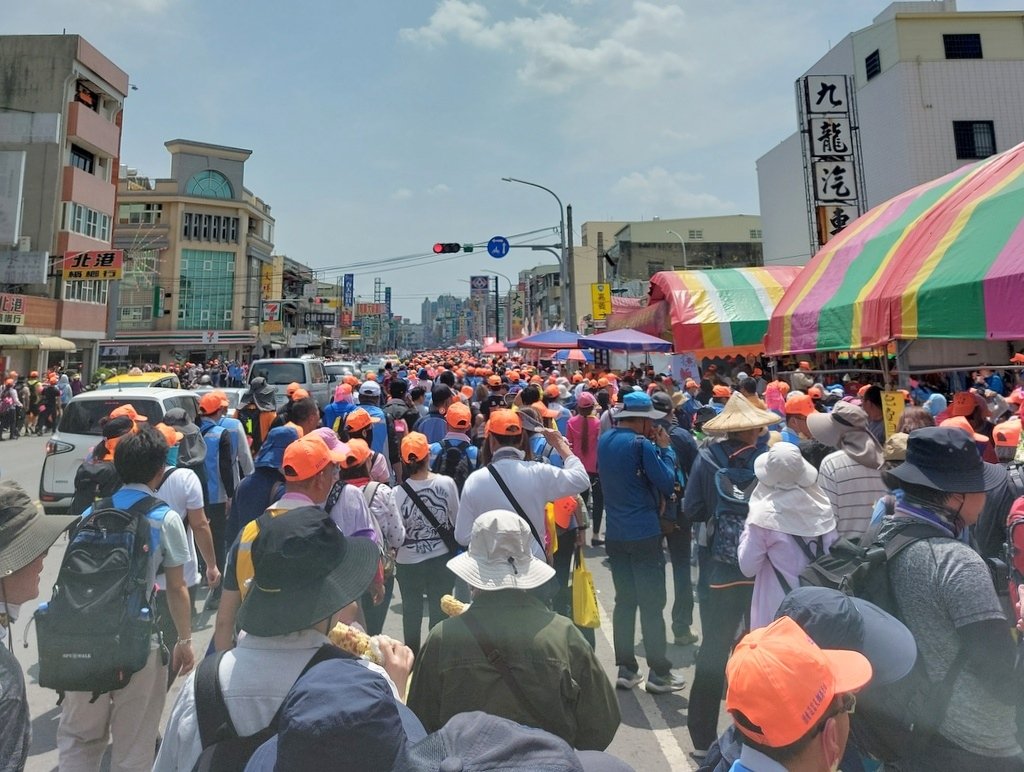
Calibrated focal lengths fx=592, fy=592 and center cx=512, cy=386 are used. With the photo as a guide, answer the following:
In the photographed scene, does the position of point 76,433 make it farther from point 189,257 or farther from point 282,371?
point 189,257

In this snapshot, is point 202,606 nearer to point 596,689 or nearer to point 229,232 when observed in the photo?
point 596,689

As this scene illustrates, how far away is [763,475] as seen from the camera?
304 cm

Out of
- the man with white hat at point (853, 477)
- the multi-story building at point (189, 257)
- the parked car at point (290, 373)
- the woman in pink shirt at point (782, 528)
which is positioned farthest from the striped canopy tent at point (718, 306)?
the multi-story building at point (189, 257)

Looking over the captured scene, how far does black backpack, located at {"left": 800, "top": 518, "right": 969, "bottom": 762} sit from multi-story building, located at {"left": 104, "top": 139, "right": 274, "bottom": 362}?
51.1 metres

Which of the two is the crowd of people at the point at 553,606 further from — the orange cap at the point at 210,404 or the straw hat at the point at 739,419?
the orange cap at the point at 210,404

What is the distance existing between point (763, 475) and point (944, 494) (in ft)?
2.66

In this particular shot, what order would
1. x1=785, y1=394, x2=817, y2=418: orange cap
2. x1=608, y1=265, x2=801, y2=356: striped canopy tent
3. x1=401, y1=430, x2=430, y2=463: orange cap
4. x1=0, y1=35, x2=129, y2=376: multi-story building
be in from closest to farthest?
x1=401, y1=430, x2=430, y2=463: orange cap
x1=785, y1=394, x2=817, y2=418: orange cap
x1=608, y1=265, x2=801, y2=356: striped canopy tent
x1=0, y1=35, x2=129, y2=376: multi-story building

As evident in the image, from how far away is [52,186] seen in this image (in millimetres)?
27594

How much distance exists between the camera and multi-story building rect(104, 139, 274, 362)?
47844mm

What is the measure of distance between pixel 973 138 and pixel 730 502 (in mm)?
29343

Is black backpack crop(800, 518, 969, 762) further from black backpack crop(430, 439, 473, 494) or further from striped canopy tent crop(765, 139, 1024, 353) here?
striped canopy tent crop(765, 139, 1024, 353)

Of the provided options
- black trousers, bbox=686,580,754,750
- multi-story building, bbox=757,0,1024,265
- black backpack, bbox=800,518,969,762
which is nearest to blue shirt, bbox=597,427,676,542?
A: black trousers, bbox=686,580,754,750

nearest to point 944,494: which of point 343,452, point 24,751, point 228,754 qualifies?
point 228,754

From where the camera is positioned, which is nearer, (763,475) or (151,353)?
(763,475)
